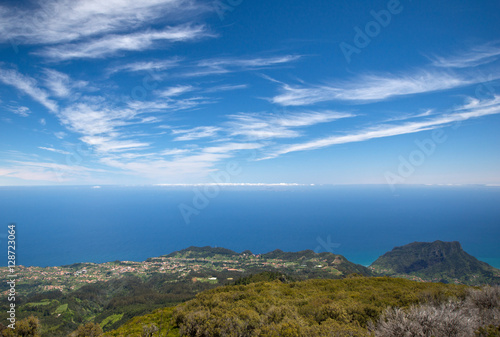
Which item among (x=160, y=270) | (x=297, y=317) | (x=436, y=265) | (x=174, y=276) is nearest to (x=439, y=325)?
(x=297, y=317)

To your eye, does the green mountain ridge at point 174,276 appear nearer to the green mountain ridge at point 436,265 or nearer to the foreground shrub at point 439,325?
the green mountain ridge at point 436,265

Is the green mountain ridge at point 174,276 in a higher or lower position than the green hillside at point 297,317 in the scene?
lower

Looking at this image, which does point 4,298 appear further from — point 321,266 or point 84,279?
point 321,266

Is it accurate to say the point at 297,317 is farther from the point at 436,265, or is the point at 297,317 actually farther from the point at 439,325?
the point at 436,265

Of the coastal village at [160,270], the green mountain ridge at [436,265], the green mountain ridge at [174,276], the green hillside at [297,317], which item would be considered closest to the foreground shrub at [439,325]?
the green hillside at [297,317]

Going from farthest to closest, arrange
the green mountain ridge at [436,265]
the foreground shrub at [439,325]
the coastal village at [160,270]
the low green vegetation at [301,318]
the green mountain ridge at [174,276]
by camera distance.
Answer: the green mountain ridge at [436,265]
the coastal village at [160,270]
the green mountain ridge at [174,276]
the low green vegetation at [301,318]
the foreground shrub at [439,325]

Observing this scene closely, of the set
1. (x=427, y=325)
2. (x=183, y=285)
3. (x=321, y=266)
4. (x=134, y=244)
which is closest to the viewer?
(x=427, y=325)

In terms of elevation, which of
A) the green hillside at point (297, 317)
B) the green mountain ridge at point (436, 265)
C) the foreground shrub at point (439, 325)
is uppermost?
the foreground shrub at point (439, 325)

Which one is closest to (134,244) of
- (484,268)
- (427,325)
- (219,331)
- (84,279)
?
(84,279)

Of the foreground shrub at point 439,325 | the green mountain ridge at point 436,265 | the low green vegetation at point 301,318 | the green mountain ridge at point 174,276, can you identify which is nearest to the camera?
the foreground shrub at point 439,325
